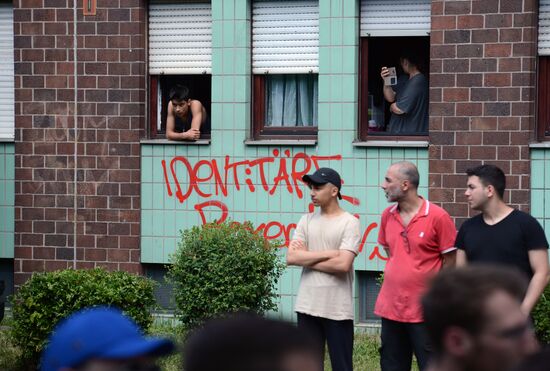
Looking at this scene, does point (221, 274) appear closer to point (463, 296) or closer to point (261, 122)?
point (261, 122)

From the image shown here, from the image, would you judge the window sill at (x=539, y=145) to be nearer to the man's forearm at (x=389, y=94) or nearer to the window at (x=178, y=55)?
the man's forearm at (x=389, y=94)

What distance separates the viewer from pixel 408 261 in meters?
8.15

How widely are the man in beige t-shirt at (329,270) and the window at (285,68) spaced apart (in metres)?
4.40

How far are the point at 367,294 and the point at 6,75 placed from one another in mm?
4924

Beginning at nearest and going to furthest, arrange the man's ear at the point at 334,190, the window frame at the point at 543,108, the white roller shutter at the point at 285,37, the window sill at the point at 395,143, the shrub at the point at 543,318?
1. the man's ear at the point at 334,190
2. the shrub at the point at 543,318
3. the window frame at the point at 543,108
4. the window sill at the point at 395,143
5. the white roller shutter at the point at 285,37

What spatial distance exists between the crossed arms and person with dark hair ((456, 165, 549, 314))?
102 cm

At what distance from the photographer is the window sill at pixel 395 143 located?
41.1 ft

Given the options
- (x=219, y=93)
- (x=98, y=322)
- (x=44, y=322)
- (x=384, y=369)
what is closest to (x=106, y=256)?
(x=219, y=93)

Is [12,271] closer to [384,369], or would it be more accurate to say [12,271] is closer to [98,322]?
[384,369]

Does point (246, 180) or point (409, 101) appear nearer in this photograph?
point (409, 101)

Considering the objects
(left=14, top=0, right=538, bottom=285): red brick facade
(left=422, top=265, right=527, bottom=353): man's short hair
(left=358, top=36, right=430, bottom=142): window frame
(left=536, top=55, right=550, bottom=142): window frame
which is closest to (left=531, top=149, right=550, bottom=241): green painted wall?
(left=536, top=55, right=550, bottom=142): window frame

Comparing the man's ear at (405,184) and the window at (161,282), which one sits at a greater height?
the man's ear at (405,184)

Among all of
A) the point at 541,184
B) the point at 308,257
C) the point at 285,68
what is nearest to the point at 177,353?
the point at 308,257

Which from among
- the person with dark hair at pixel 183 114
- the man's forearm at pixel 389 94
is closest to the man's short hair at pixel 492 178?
the man's forearm at pixel 389 94
